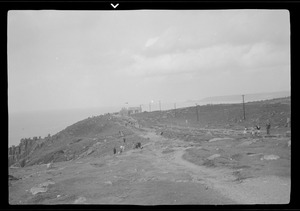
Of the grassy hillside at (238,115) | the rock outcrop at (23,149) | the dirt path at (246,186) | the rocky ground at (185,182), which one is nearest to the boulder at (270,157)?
the rocky ground at (185,182)

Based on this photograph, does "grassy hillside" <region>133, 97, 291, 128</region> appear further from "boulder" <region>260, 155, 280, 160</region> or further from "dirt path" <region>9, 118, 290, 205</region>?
"dirt path" <region>9, 118, 290, 205</region>

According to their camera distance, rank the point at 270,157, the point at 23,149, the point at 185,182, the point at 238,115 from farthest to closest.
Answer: the point at 23,149 → the point at 238,115 → the point at 270,157 → the point at 185,182

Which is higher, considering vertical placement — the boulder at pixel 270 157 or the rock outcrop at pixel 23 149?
the boulder at pixel 270 157

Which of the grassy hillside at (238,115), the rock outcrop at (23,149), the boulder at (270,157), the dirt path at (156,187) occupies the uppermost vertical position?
the grassy hillside at (238,115)

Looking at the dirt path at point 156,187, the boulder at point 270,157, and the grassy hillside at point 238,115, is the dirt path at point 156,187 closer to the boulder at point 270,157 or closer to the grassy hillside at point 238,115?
the boulder at point 270,157

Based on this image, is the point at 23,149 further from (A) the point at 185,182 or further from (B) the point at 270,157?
(B) the point at 270,157

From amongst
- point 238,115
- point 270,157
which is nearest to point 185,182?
point 270,157

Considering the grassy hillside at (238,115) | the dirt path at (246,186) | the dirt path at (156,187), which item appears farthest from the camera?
the grassy hillside at (238,115)

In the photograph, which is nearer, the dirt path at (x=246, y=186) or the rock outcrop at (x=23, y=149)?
the dirt path at (x=246, y=186)
